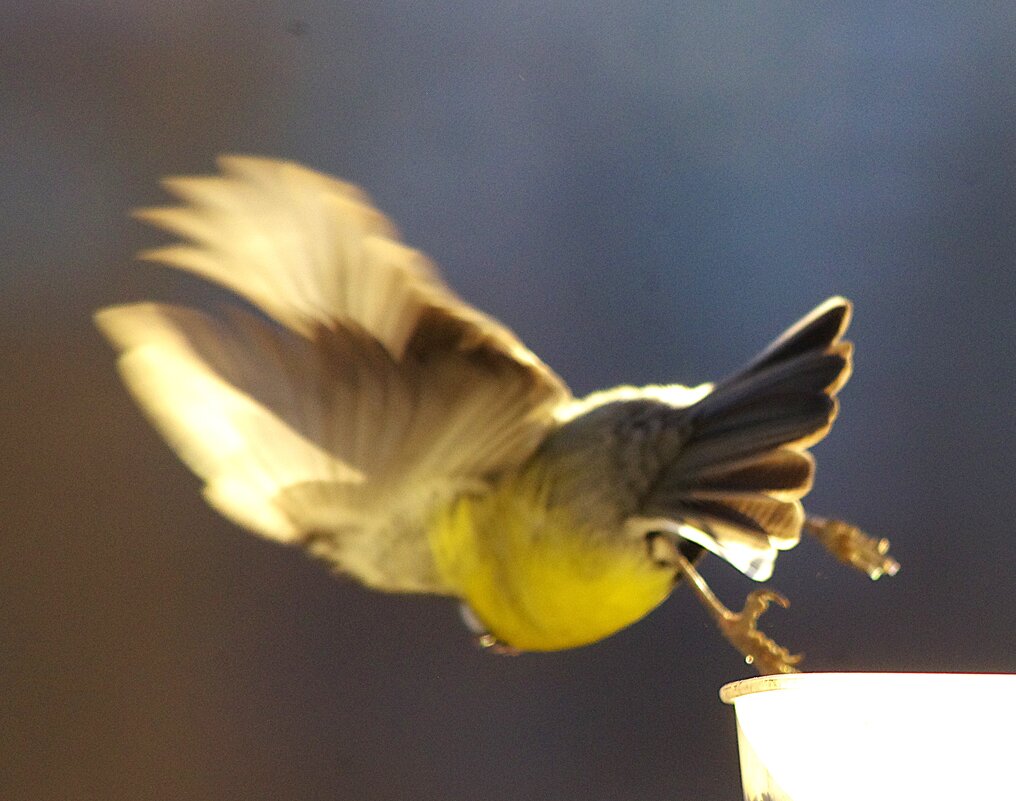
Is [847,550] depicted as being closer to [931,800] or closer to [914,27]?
[931,800]

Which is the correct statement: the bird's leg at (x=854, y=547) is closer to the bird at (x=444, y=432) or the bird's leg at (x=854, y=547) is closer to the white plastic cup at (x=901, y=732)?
the bird at (x=444, y=432)

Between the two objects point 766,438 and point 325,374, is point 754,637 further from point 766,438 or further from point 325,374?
point 325,374

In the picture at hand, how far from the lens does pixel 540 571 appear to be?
78 centimetres

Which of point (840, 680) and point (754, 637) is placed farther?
point (754, 637)

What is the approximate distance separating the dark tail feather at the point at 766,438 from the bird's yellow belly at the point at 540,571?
Answer: 51mm

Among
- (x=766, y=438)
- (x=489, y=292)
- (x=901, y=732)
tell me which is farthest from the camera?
(x=489, y=292)

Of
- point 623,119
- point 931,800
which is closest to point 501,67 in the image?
point 623,119

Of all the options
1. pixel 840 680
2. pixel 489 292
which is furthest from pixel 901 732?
pixel 489 292

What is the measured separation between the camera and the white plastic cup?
48 cm

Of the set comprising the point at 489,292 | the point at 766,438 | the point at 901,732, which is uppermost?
the point at 489,292

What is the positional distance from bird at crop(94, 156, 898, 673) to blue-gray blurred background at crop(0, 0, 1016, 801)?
548 mm

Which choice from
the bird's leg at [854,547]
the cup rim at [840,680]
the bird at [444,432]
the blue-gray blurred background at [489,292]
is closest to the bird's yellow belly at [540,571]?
the bird at [444,432]

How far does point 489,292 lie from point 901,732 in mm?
959

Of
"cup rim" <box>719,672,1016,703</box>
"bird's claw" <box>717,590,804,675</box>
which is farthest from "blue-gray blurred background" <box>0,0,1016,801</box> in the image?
"cup rim" <box>719,672,1016,703</box>
